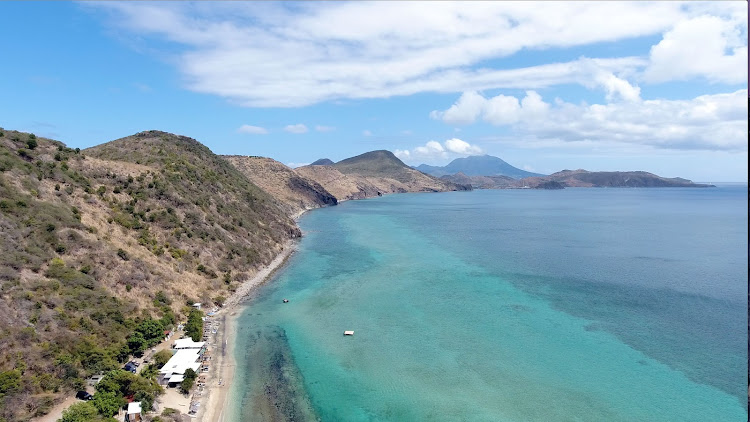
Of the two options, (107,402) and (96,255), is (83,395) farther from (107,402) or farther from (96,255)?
(96,255)

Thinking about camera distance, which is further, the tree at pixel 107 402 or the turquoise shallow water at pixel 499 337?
the turquoise shallow water at pixel 499 337

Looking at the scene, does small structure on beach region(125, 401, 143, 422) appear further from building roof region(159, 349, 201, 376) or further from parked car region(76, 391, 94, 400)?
building roof region(159, 349, 201, 376)

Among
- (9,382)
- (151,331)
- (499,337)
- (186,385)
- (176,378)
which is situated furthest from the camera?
(499,337)

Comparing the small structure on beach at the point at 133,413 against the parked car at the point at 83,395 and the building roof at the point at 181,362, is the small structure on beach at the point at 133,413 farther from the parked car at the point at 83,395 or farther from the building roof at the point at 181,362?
the building roof at the point at 181,362

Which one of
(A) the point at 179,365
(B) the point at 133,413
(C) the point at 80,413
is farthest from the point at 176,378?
(C) the point at 80,413

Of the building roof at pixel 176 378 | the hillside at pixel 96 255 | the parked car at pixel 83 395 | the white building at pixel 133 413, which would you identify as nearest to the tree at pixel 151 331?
the hillside at pixel 96 255

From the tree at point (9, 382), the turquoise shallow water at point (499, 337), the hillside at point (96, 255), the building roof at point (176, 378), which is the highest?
the hillside at point (96, 255)

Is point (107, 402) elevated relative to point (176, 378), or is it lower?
elevated

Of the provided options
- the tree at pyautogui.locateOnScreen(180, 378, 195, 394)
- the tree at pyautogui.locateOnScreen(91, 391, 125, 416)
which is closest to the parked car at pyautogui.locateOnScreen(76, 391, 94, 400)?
the tree at pyautogui.locateOnScreen(91, 391, 125, 416)
